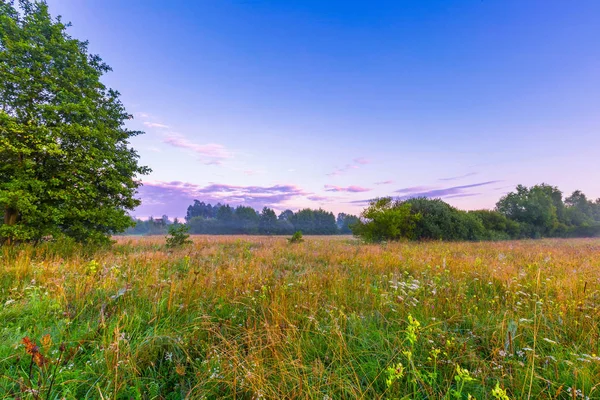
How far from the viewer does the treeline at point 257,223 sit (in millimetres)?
86812

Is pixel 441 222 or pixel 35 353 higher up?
pixel 441 222

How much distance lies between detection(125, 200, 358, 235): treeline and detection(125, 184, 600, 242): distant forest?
1.29 ft

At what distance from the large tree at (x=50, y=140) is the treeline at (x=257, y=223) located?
245ft

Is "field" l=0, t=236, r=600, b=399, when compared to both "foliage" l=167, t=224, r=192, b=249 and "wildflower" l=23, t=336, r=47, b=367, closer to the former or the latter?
"wildflower" l=23, t=336, r=47, b=367

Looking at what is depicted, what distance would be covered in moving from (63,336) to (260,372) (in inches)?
97.3

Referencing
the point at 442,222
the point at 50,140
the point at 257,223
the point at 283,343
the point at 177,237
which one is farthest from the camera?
the point at 257,223

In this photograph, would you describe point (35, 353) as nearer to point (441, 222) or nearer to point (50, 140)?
point (50, 140)

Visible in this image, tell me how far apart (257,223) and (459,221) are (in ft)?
260

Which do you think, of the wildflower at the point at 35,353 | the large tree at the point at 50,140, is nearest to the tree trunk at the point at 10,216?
the large tree at the point at 50,140

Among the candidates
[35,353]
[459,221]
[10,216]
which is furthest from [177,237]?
[459,221]

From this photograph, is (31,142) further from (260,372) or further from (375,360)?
(375,360)

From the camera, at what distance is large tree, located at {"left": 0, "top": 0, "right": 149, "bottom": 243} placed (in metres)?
6.99

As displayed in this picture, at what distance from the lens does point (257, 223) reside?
95.0 meters

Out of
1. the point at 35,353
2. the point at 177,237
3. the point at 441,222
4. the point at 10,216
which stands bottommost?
the point at 177,237
